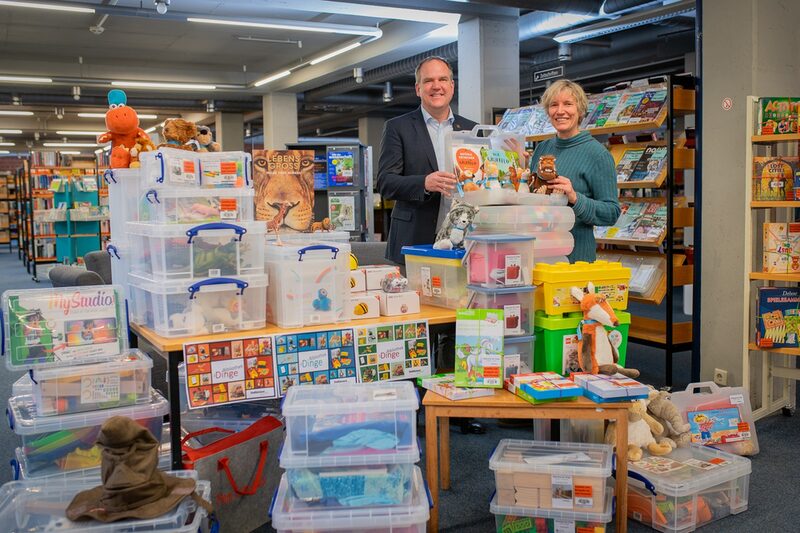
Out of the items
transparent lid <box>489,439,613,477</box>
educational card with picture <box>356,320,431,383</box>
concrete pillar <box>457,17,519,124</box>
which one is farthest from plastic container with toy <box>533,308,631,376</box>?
concrete pillar <box>457,17,519,124</box>

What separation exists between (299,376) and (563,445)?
38.6 inches

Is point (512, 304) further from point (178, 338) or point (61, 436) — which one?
point (61, 436)

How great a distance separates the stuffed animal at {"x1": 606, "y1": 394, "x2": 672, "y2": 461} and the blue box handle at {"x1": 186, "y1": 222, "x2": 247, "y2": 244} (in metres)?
1.72

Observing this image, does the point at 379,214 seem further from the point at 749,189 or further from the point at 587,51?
the point at 749,189

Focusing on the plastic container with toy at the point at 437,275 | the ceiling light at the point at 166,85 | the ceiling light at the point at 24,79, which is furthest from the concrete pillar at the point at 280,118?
the plastic container with toy at the point at 437,275

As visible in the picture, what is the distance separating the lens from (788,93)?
4.35 meters

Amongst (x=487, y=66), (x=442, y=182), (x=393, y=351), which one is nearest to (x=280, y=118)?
(x=487, y=66)

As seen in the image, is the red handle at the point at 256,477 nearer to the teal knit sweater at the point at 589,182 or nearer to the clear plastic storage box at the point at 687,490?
the clear plastic storage box at the point at 687,490

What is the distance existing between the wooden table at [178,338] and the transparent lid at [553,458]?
528 mm

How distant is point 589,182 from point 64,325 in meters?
2.17

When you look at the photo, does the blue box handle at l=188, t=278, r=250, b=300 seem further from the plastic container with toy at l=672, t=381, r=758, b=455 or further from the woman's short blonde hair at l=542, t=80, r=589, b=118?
the plastic container with toy at l=672, t=381, r=758, b=455

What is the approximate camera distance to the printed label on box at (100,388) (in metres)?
2.32

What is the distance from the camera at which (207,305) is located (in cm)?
247

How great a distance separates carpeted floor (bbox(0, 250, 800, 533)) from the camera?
2824 mm
